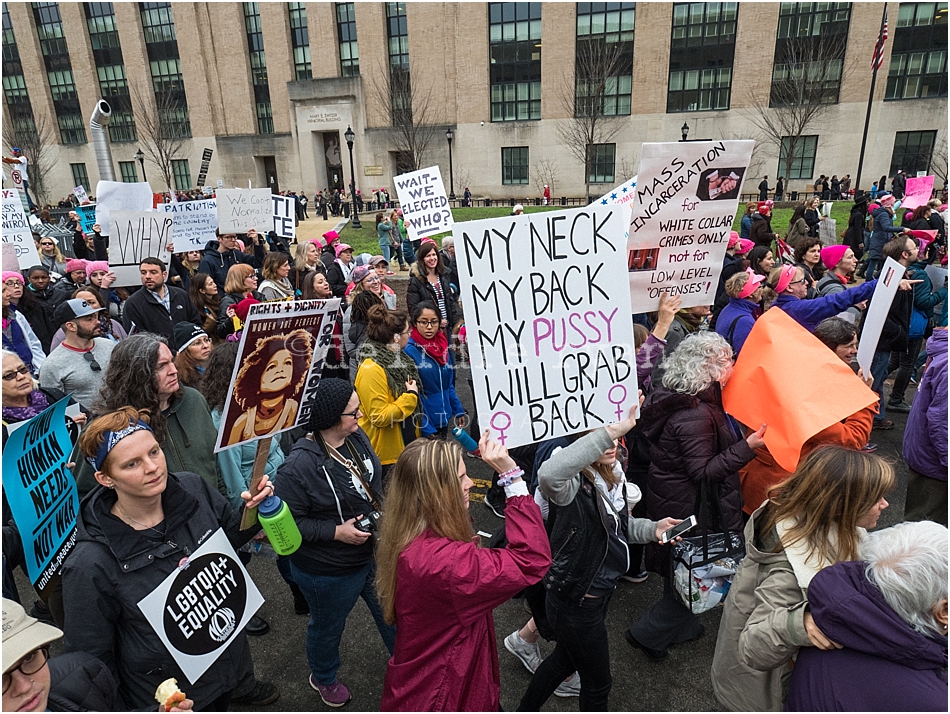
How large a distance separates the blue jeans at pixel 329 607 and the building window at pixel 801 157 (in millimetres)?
39976

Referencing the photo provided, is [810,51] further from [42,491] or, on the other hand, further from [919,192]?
[42,491]

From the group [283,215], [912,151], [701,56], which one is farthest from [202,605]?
[912,151]

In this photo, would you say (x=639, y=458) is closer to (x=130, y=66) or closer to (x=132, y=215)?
(x=132, y=215)

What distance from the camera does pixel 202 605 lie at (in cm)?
244

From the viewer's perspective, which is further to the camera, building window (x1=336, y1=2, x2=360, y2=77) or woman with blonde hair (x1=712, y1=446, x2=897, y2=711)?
building window (x1=336, y1=2, x2=360, y2=77)

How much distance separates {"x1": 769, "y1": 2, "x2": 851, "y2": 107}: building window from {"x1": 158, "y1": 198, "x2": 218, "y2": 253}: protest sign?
35851 mm

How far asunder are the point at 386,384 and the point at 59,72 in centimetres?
5743

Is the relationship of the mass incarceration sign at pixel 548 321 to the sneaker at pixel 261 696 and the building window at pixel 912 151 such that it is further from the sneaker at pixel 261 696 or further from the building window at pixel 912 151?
the building window at pixel 912 151

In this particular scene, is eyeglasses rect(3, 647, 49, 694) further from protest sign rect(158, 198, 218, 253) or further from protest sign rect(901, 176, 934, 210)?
protest sign rect(901, 176, 934, 210)

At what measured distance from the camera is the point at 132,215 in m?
7.85

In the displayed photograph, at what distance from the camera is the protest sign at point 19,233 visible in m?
7.79

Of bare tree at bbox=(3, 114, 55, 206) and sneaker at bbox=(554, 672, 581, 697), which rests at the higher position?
bare tree at bbox=(3, 114, 55, 206)

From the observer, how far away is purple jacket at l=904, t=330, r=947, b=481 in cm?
349

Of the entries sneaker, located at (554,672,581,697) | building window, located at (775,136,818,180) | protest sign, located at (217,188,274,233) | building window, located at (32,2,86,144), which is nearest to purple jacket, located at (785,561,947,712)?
sneaker, located at (554,672,581,697)
